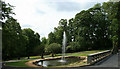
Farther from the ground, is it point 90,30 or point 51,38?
point 90,30

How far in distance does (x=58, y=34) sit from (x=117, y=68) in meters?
37.6

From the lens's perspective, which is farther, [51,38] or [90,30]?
[51,38]

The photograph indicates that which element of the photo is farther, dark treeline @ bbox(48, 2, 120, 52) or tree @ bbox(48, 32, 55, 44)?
tree @ bbox(48, 32, 55, 44)

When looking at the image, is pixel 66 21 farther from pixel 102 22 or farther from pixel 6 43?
pixel 6 43

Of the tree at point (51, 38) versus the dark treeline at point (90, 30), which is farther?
the tree at point (51, 38)

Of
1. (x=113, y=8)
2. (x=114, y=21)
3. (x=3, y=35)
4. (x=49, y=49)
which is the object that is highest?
(x=113, y=8)

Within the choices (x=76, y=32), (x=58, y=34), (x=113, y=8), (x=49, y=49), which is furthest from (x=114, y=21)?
(x=58, y=34)

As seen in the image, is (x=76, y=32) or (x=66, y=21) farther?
(x=66, y=21)

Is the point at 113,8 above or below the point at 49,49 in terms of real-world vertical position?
above

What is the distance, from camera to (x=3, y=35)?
14.6 ft

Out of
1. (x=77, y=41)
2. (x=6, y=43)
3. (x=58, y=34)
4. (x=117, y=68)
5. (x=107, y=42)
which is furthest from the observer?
(x=58, y=34)

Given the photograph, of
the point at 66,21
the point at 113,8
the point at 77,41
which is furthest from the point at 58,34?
the point at 113,8

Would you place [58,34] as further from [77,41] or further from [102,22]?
[102,22]

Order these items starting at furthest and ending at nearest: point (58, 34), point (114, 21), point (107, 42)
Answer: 1. point (58, 34)
2. point (107, 42)
3. point (114, 21)
